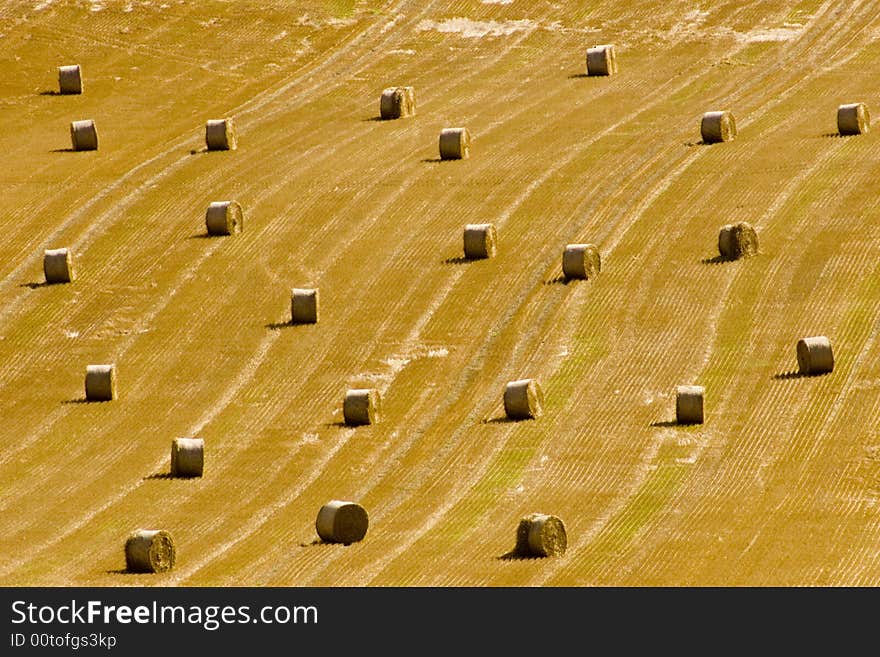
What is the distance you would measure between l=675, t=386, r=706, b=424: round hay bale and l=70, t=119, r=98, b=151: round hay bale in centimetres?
2419

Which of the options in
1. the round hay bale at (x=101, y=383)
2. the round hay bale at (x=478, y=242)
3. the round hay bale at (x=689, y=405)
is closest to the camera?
the round hay bale at (x=689, y=405)

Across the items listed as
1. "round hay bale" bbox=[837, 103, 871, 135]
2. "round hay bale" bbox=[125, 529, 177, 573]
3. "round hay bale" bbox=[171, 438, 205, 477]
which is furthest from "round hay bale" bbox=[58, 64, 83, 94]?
"round hay bale" bbox=[125, 529, 177, 573]

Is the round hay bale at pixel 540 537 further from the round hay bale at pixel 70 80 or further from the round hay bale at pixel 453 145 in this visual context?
the round hay bale at pixel 70 80

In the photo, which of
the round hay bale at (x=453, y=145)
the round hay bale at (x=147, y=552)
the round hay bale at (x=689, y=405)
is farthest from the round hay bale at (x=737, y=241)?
the round hay bale at (x=147, y=552)

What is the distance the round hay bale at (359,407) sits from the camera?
1553 inches

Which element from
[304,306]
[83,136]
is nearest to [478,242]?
[304,306]

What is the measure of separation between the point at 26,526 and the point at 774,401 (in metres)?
13.3

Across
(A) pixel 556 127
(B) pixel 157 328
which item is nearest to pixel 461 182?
(A) pixel 556 127

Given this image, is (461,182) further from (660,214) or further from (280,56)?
(280,56)

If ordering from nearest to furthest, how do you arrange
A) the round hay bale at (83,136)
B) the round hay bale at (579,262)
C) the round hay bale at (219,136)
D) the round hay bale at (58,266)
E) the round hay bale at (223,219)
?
the round hay bale at (579,262)
the round hay bale at (58,266)
the round hay bale at (223,219)
the round hay bale at (219,136)
the round hay bale at (83,136)

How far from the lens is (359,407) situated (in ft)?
129

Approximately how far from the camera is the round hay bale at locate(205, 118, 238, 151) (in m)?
57.2

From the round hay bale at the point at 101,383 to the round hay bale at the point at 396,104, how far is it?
66.3ft

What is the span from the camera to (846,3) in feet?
221
